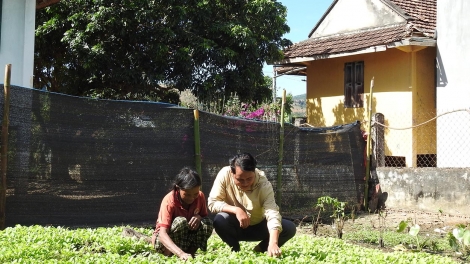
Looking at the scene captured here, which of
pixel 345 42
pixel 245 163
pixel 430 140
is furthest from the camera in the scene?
pixel 345 42

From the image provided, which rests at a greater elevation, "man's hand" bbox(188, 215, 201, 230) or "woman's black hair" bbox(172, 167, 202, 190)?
"woman's black hair" bbox(172, 167, 202, 190)

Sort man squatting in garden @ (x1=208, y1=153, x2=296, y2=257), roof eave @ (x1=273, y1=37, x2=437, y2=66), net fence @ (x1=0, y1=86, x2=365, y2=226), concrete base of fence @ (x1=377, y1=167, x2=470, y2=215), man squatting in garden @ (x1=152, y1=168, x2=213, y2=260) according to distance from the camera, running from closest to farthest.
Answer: man squatting in garden @ (x1=152, y1=168, x2=213, y2=260) → man squatting in garden @ (x1=208, y1=153, x2=296, y2=257) → net fence @ (x1=0, y1=86, x2=365, y2=226) → concrete base of fence @ (x1=377, y1=167, x2=470, y2=215) → roof eave @ (x1=273, y1=37, x2=437, y2=66)

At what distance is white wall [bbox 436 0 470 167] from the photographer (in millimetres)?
14203

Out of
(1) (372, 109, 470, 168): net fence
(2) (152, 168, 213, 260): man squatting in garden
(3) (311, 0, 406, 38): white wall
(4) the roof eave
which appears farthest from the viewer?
(3) (311, 0, 406, 38): white wall

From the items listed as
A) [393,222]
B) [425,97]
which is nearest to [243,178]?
[393,222]

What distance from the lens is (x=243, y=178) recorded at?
558 centimetres

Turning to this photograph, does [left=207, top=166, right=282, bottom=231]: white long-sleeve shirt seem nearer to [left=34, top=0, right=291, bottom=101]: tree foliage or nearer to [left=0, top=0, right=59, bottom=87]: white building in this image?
[left=0, top=0, right=59, bottom=87]: white building

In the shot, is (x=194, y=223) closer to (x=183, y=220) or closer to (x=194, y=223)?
(x=194, y=223)

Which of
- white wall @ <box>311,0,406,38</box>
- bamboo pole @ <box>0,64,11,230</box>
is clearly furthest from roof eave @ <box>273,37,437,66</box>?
bamboo pole @ <box>0,64,11,230</box>

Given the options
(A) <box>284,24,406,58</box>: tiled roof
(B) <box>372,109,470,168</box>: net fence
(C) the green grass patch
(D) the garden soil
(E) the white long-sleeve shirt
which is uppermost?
(A) <box>284,24,406,58</box>: tiled roof

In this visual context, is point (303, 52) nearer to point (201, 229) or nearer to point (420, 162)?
point (420, 162)

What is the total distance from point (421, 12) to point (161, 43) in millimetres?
7602

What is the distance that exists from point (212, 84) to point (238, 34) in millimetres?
1574

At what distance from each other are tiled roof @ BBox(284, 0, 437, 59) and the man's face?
10.5 metres
